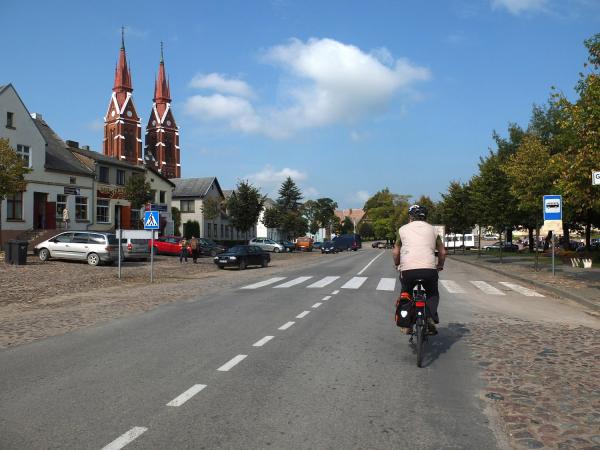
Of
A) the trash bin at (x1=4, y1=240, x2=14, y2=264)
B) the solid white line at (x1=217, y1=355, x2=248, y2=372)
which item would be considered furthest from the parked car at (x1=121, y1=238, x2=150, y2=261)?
the solid white line at (x1=217, y1=355, x2=248, y2=372)

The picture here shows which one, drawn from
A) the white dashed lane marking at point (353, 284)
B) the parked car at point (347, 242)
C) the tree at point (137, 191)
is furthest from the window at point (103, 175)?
the parked car at point (347, 242)

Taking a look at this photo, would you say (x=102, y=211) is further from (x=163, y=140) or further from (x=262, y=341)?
(x=163, y=140)

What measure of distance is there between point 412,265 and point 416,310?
573 millimetres

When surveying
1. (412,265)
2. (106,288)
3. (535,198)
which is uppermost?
(535,198)

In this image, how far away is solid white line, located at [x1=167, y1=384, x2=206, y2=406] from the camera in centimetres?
494

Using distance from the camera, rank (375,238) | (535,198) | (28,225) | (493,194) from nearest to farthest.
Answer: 1. (535,198)
2. (493,194)
3. (28,225)
4. (375,238)

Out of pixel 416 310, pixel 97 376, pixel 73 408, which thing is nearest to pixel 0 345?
pixel 97 376

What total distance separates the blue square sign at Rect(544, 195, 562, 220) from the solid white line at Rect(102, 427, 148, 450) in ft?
63.3

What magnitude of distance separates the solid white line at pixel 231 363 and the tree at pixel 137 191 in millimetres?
36100

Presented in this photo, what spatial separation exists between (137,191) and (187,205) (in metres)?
26.5

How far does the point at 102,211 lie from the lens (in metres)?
44.8

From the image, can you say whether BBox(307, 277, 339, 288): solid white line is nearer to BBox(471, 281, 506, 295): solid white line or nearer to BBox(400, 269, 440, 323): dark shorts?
BBox(471, 281, 506, 295): solid white line

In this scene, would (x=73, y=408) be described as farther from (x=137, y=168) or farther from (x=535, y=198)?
(x=137, y=168)

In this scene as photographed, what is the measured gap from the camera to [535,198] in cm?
2412
